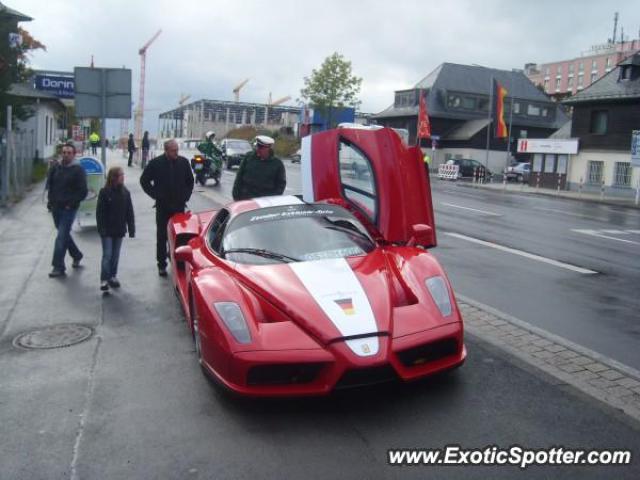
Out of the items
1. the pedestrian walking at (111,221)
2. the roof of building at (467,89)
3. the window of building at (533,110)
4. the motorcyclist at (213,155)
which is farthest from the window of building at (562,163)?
the pedestrian walking at (111,221)

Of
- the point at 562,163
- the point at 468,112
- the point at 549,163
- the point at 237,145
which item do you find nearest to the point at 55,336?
the point at 237,145

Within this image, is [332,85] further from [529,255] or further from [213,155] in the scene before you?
[529,255]

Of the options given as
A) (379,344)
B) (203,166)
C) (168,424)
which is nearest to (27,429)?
(168,424)

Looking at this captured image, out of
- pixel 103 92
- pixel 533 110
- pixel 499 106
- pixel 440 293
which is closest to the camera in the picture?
pixel 440 293

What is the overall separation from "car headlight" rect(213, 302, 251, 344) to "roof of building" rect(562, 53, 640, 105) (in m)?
35.6

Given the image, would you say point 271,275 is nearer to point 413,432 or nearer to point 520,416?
point 413,432

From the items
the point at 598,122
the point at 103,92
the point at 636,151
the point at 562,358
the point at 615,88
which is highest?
the point at 615,88

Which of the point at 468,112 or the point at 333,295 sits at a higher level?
the point at 468,112

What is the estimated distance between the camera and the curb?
14.6ft

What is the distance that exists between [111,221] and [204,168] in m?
16.5

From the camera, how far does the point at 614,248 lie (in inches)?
493

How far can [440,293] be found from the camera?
4.72 metres

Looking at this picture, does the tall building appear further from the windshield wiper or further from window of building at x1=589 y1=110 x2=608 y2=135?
the windshield wiper

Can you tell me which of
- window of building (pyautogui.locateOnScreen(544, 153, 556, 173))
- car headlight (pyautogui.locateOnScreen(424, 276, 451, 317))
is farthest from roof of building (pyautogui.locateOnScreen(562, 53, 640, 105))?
car headlight (pyautogui.locateOnScreen(424, 276, 451, 317))
